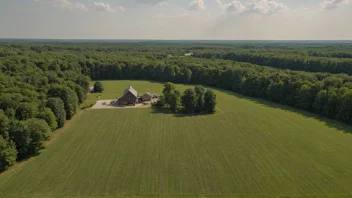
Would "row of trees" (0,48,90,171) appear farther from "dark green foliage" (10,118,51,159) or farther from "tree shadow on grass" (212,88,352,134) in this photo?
"tree shadow on grass" (212,88,352,134)

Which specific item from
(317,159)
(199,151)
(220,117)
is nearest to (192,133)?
(199,151)

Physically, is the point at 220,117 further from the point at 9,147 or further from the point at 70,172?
the point at 9,147

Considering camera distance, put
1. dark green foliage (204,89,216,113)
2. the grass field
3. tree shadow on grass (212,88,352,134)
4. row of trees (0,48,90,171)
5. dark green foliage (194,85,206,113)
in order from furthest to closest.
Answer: dark green foliage (204,89,216,113)
dark green foliage (194,85,206,113)
tree shadow on grass (212,88,352,134)
row of trees (0,48,90,171)
the grass field

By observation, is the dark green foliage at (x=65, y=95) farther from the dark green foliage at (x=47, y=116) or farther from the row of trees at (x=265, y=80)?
the row of trees at (x=265, y=80)

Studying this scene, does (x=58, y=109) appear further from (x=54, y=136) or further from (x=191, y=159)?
(x=191, y=159)

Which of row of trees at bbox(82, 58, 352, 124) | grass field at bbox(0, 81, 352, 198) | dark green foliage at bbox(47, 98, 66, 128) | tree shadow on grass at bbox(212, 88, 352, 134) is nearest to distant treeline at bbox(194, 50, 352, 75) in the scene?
row of trees at bbox(82, 58, 352, 124)

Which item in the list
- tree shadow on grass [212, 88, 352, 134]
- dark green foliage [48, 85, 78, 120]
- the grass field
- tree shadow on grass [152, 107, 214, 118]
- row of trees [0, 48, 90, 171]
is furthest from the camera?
tree shadow on grass [152, 107, 214, 118]

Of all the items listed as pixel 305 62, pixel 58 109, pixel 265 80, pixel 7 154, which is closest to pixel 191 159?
pixel 7 154
